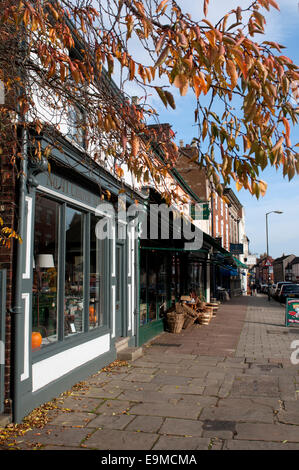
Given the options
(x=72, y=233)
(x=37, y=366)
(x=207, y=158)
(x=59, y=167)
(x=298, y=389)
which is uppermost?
(x=59, y=167)

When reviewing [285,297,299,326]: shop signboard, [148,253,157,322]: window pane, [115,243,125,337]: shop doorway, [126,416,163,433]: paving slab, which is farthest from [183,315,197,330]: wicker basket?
[126,416,163,433]: paving slab

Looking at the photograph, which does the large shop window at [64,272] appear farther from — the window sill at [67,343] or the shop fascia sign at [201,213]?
the shop fascia sign at [201,213]

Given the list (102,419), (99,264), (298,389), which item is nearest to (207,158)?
(102,419)

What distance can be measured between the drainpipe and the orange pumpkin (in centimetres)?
64

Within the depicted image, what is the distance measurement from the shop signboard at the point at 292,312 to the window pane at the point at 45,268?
10.7 metres

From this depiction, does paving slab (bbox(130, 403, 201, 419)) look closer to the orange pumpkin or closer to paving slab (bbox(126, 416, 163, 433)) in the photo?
paving slab (bbox(126, 416, 163, 433))

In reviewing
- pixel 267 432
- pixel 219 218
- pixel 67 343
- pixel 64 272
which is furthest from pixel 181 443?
pixel 219 218

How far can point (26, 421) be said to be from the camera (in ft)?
17.2

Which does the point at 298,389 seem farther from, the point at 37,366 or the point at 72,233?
the point at 72,233

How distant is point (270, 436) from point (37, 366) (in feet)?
10.3

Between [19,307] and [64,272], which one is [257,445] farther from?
[64,272]

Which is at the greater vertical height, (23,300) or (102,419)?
(23,300)

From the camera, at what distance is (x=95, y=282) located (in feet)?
28.4

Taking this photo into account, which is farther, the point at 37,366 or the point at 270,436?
the point at 37,366
